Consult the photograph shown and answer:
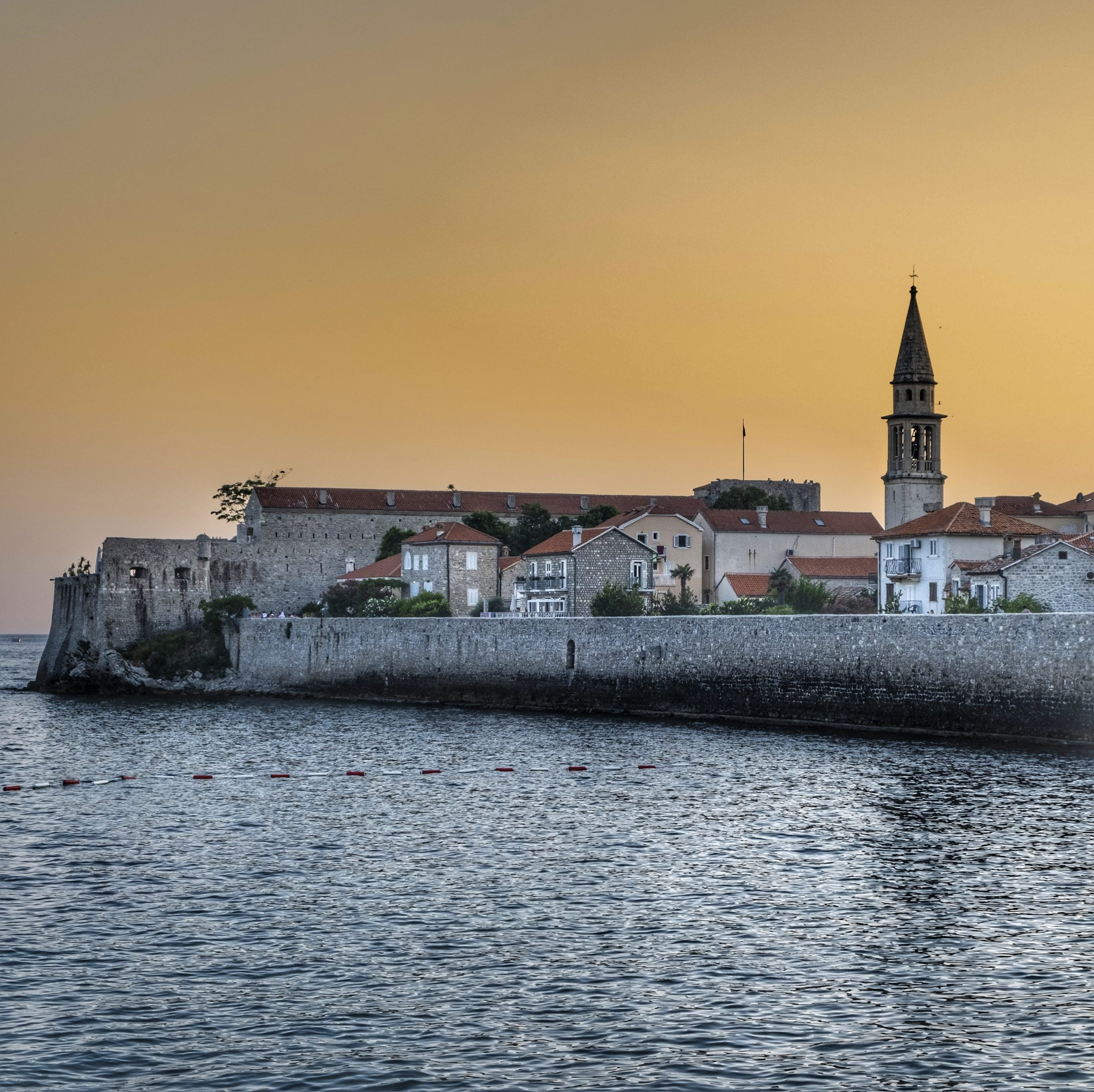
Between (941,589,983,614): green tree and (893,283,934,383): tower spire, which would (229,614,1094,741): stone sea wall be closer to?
(941,589,983,614): green tree

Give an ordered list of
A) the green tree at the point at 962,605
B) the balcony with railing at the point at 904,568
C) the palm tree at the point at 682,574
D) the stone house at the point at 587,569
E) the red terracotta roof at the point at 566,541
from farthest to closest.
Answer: the palm tree at the point at 682,574 < the red terracotta roof at the point at 566,541 < the stone house at the point at 587,569 < the balcony with railing at the point at 904,568 < the green tree at the point at 962,605

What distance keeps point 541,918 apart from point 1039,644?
20.5 metres

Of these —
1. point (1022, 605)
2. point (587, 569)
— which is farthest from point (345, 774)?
point (587, 569)

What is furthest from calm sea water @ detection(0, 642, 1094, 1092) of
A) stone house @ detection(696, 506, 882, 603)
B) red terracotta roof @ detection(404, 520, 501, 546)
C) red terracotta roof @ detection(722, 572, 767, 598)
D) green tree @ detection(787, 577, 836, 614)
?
stone house @ detection(696, 506, 882, 603)

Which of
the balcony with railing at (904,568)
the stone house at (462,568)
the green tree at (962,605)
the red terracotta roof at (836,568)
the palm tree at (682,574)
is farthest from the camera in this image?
the palm tree at (682,574)

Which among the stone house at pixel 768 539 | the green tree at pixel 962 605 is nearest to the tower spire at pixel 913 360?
the stone house at pixel 768 539

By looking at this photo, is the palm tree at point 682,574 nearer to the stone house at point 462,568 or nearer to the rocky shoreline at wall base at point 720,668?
the stone house at point 462,568

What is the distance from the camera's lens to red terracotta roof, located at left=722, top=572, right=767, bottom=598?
76.9m

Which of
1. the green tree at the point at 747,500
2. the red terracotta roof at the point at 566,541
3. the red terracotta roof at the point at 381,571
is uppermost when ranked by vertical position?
the green tree at the point at 747,500

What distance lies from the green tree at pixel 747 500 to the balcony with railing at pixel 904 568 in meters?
34.8

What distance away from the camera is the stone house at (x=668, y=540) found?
258 ft

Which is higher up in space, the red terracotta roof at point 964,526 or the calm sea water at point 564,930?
the red terracotta roof at point 964,526

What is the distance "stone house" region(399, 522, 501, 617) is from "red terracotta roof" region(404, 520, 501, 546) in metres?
0.03

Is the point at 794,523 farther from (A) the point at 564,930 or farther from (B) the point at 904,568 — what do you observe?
(A) the point at 564,930
